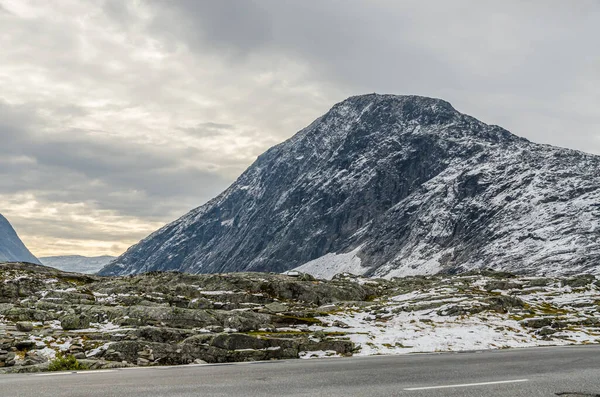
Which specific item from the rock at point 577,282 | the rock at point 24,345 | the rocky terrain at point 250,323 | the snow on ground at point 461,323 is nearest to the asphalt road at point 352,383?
the rocky terrain at point 250,323

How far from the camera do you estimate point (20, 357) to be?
88.0ft

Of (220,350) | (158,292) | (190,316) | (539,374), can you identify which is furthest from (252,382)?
(158,292)

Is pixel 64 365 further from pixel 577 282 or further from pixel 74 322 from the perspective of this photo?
pixel 577 282

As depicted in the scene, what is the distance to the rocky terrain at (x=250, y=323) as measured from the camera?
2867 cm

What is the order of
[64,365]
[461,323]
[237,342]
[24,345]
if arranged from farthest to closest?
1. [461,323]
2. [237,342]
3. [24,345]
4. [64,365]

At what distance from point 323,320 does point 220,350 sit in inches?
1047

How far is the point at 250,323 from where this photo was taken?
43.7m

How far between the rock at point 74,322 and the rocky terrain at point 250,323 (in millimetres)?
99

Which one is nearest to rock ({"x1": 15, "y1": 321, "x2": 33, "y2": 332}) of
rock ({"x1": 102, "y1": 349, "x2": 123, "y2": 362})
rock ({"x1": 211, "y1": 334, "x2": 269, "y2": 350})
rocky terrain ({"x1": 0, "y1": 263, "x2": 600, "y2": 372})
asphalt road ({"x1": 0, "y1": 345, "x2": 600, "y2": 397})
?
rocky terrain ({"x1": 0, "y1": 263, "x2": 600, "y2": 372})

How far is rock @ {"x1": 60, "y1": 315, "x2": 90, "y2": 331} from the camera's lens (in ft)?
131

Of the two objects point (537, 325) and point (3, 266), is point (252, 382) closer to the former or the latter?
point (537, 325)

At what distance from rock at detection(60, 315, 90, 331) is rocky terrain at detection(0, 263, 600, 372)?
3.9 inches

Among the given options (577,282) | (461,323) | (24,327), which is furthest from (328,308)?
(577,282)

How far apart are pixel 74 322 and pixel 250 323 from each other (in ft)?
45.8
